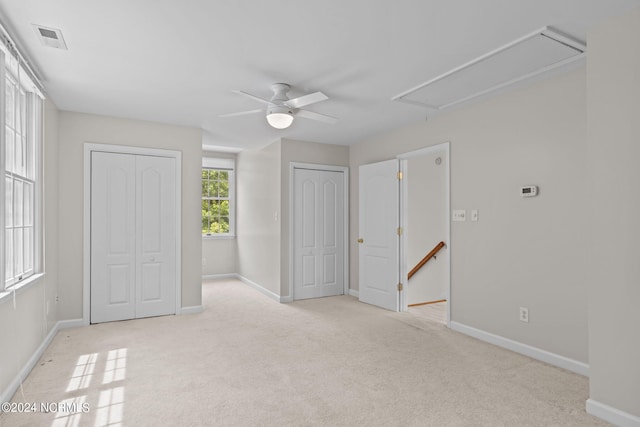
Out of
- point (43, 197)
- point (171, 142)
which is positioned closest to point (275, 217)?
point (171, 142)

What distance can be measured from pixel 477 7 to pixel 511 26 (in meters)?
0.38

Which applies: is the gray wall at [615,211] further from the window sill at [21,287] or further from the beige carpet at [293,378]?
the window sill at [21,287]

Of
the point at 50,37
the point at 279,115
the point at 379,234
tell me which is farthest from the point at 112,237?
the point at 379,234

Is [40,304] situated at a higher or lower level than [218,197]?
lower

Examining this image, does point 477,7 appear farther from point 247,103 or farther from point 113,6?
point 247,103

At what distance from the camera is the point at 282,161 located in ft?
18.1

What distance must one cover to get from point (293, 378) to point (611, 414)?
6.98 ft

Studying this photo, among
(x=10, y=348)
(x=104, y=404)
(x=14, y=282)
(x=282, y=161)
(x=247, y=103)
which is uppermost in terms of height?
(x=247, y=103)

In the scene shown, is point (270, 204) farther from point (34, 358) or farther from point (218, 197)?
point (34, 358)

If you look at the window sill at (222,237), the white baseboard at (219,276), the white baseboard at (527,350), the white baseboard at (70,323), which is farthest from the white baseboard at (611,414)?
the window sill at (222,237)

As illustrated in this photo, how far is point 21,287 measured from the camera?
2.77 m

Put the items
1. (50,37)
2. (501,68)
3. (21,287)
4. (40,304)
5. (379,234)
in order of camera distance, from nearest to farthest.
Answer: (50,37) < (21,287) < (501,68) < (40,304) < (379,234)

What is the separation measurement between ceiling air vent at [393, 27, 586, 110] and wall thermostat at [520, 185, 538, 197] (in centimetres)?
97

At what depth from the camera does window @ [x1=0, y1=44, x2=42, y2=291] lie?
2531 millimetres
